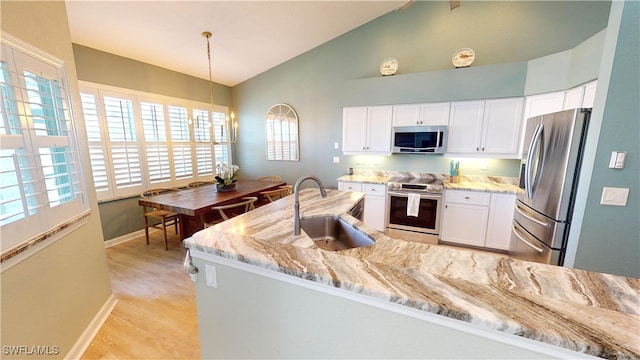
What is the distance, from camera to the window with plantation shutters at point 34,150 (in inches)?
52.7

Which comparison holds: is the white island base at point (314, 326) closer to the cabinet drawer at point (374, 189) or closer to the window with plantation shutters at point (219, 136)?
the cabinet drawer at point (374, 189)

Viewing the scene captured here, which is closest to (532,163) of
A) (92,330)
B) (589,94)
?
(589,94)

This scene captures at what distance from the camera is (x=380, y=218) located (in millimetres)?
3707

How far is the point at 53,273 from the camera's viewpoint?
5.24ft

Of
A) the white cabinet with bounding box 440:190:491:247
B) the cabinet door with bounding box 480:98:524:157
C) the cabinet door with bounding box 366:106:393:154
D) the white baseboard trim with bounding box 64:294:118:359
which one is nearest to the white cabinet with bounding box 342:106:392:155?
the cabinet door with bounding box 366:106:393:154

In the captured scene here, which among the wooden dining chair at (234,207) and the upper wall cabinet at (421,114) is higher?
the upper wall cabinet at (421,114)

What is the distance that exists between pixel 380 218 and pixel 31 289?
352cm

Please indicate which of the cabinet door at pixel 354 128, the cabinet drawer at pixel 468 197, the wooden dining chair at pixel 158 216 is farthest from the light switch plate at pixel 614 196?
the wooden dining chair at pixel 158 216

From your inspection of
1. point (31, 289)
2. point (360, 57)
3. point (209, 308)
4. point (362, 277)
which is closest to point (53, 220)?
point (31, 289)

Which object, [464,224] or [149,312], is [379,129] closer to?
[464,224]

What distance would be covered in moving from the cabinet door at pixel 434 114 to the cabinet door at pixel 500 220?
4.13ft

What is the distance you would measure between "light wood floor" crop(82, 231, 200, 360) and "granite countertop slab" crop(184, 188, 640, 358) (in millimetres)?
1185

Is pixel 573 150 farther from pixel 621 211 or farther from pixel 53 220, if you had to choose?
pixel 53 220

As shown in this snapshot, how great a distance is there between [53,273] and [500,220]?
445 cm
